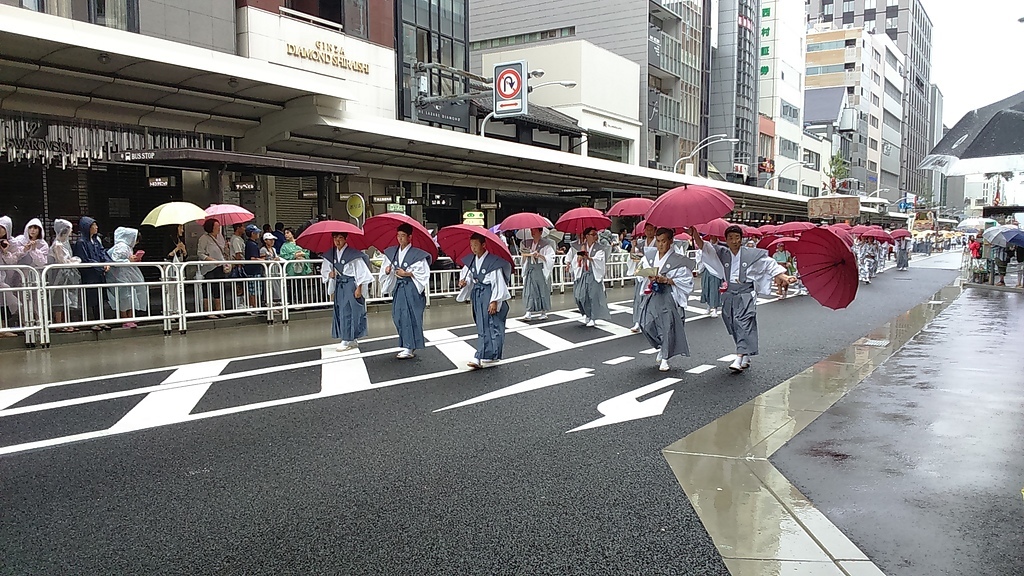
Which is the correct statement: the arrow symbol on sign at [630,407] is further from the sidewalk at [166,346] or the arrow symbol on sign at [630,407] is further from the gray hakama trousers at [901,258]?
the gray hakama trousers at [901,258]

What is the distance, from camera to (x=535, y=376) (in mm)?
9219

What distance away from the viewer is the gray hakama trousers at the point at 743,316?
31.2 feet

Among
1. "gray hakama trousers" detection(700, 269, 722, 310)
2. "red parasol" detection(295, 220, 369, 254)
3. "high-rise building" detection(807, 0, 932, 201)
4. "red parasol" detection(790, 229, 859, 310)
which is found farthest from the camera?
"high-rise building" detection(807, 0, 932, 201)

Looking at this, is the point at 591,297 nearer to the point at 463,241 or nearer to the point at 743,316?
the point at 463,241

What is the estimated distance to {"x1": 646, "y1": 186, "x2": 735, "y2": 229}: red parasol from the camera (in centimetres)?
835

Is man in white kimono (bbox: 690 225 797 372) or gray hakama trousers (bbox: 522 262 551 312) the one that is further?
gray hakama trousers (bbox: 522 262 551 312)

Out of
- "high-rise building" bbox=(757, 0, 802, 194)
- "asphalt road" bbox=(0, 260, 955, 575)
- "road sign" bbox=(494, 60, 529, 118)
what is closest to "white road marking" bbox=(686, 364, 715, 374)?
"asphalt road" bbox=(0, 260, 955, 575)

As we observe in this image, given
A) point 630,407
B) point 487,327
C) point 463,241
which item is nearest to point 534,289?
point 463,241

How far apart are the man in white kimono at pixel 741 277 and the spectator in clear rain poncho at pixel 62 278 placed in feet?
29.6

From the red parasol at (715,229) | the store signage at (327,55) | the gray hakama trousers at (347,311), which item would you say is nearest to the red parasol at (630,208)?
the red parasol at (715,229)

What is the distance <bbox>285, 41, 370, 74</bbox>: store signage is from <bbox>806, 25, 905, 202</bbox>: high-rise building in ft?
262

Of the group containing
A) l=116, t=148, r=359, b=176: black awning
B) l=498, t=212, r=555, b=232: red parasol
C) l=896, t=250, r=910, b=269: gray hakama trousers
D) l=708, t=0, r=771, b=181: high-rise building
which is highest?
l=708, t=0, r=771, b=181: high-rise building

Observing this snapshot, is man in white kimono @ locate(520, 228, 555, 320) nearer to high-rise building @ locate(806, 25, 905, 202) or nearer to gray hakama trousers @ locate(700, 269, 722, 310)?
gray hakama trousers @ locate(700, 269, 722, 310)

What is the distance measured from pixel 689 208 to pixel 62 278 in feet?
29.7
